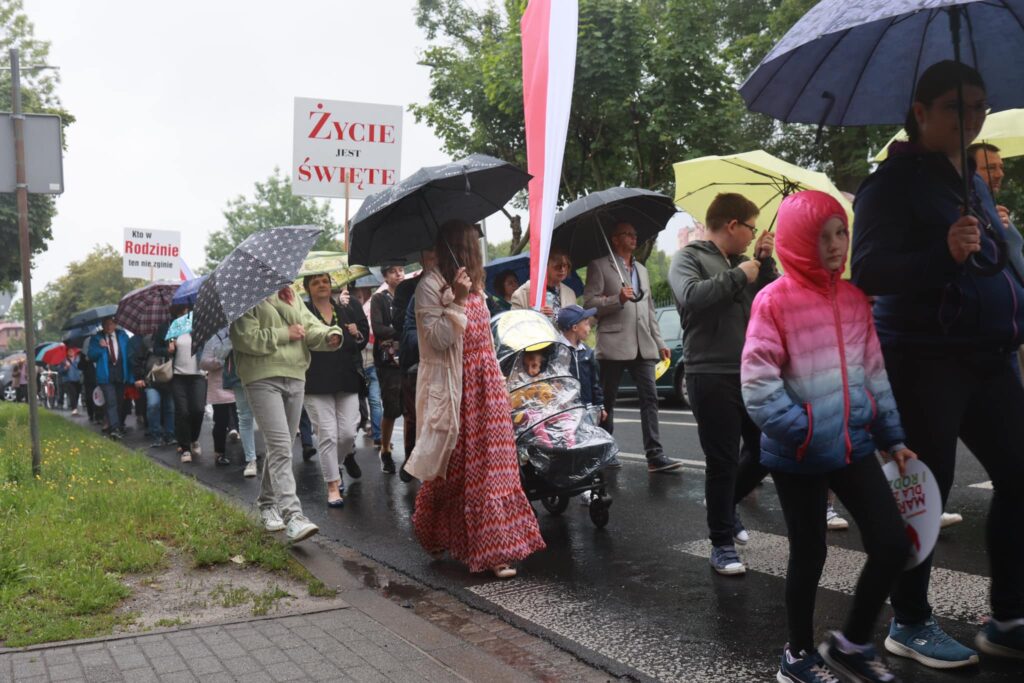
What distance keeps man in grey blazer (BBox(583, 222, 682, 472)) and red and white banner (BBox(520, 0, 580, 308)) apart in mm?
1115

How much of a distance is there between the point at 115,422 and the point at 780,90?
1418 cm

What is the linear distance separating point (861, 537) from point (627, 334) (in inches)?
203

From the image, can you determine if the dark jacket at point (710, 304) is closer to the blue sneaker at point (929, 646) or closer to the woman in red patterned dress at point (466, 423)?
the woman in red patterned dress at point (466, 423)

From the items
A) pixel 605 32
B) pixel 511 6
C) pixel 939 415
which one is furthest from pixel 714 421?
pixel 511 6

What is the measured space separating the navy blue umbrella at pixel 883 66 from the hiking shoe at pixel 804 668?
215cm

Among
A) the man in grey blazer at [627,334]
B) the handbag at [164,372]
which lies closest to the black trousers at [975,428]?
the man in grey blazer at [627,334]

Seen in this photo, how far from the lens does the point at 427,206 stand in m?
6.11

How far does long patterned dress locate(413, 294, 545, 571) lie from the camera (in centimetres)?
536

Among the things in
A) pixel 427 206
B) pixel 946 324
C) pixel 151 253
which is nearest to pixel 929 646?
pixel 946 324

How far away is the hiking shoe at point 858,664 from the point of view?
3250 millimetres

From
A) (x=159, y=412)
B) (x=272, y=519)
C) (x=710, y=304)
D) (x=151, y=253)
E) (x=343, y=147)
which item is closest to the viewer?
(x=710, y=304)

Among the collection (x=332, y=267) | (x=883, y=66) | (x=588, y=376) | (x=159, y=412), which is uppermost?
(x=883, y=66)

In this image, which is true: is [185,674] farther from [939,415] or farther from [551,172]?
[551,172]

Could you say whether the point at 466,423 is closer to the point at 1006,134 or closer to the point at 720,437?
the point at 720,437
